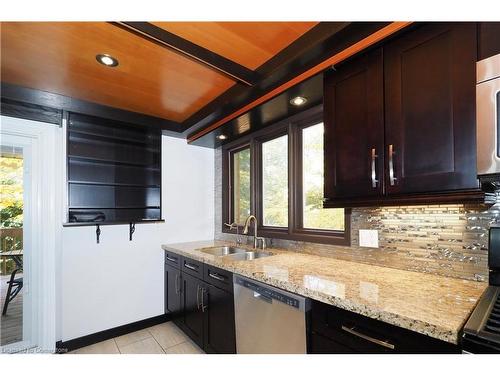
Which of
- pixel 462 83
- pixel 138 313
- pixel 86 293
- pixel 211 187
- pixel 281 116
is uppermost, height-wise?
pixel 281 116

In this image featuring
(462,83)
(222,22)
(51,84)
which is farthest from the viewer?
(51,84)

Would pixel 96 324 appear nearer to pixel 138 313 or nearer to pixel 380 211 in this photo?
pixel 138 313

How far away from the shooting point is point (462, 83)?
1.08m

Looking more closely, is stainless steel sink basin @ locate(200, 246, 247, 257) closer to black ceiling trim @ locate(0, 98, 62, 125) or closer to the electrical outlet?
the electrical outlet

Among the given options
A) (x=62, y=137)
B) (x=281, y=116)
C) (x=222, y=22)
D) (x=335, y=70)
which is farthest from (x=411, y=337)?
(x=62, y=137)

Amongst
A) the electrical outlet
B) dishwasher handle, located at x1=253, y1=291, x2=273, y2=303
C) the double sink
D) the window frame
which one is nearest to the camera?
dishwasher handle, located at x1=253, y1=291, x2=273, y2=303

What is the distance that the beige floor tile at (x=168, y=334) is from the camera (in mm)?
2455

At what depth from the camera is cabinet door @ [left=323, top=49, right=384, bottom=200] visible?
1365mm

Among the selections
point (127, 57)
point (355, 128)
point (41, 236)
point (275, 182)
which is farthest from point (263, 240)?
point (41, 236)

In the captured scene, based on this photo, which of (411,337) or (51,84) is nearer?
(411,337)

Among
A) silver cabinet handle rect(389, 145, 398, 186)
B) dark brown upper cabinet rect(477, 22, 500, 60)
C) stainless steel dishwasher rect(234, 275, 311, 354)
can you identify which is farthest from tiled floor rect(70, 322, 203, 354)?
dark brown upper cabinet rect(477, 22, 500, 60)

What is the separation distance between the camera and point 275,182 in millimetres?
2719

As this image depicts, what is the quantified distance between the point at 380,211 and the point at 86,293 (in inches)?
110

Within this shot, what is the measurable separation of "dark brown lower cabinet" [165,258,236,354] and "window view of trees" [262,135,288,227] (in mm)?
926
